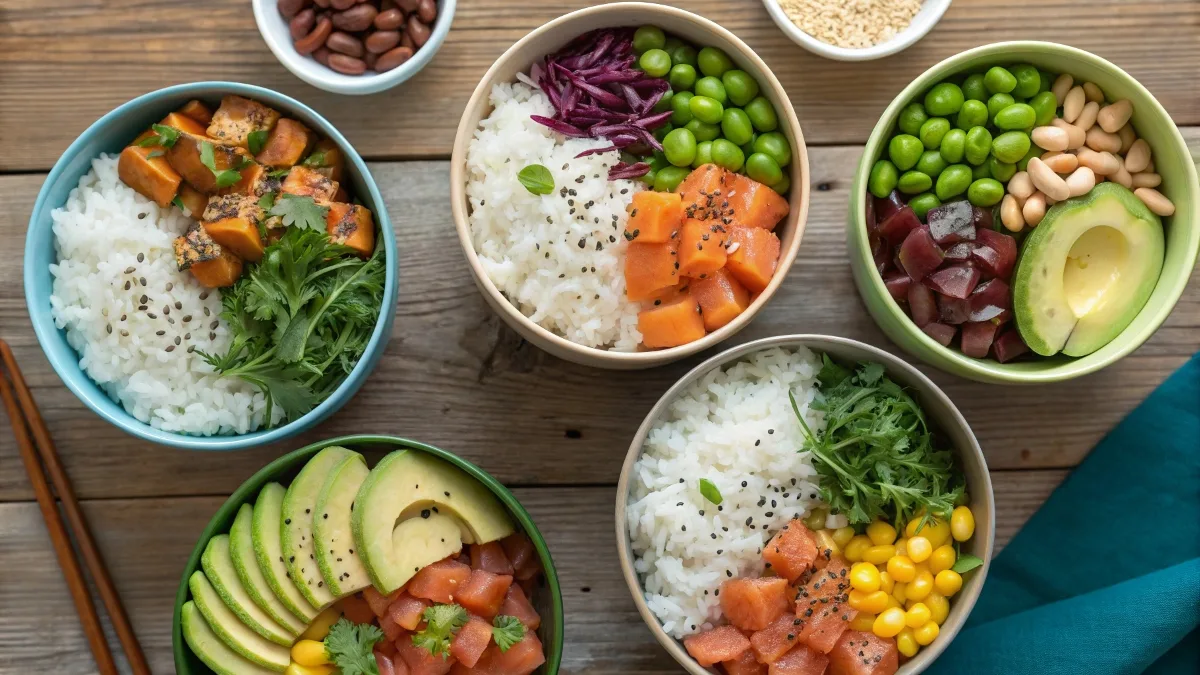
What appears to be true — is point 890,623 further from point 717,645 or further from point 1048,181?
point 1048,181

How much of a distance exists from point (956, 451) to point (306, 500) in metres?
1.49

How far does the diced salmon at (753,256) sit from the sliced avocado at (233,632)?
4.24ft

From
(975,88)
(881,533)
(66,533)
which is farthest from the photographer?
(66,533)

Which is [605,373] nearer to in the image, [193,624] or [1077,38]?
[193,624]

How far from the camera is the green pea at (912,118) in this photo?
2203 millimetres

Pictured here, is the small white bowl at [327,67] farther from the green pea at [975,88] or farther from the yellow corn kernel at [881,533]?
the yellow corn kernel at [881,533]

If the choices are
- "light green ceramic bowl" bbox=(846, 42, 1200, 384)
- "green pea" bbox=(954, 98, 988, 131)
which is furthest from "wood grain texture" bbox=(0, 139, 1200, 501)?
"green pea" bbox=(954, 98, 988, 131)

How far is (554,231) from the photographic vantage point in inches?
84.0

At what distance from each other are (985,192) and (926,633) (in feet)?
3.28

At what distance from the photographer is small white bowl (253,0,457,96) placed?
224 cm

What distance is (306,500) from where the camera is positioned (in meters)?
2.06

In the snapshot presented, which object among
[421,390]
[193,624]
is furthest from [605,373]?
[193,624]

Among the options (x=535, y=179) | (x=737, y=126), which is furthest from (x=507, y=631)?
(x=737, y=126)

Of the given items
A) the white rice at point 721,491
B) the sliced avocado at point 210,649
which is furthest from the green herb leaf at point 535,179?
the sliced avocado at point 210,649
